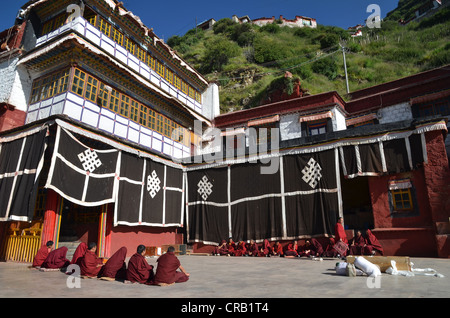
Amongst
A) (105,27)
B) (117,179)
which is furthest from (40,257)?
(105,27)

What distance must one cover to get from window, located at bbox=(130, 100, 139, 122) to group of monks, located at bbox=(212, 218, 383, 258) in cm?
661

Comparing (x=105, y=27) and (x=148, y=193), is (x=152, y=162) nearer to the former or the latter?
(x=148, y=193)

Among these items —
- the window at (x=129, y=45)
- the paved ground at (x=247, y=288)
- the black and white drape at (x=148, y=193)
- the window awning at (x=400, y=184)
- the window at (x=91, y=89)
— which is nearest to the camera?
the paved ground at (x=247, y=288)

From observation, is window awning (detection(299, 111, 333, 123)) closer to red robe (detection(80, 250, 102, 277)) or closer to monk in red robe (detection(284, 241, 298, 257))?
monk in red robe (detection(284, 241, 298, 257))

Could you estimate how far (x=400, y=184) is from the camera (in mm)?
10133

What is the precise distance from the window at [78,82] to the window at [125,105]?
6.12 ft

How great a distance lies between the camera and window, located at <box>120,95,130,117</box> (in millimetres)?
12284

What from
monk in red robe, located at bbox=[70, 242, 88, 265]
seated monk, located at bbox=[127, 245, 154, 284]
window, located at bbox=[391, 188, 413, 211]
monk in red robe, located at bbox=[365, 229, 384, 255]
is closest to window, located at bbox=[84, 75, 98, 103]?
monk in red robe, located at bbox=[70, 242, 88, 265]

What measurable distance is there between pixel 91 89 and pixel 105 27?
328cm

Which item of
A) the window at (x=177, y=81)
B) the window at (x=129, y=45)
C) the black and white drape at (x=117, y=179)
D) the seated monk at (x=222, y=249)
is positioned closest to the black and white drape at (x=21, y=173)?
the black and white drape at (x=117, y=179)

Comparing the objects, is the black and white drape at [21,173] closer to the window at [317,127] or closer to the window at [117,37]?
the window at [117,37]

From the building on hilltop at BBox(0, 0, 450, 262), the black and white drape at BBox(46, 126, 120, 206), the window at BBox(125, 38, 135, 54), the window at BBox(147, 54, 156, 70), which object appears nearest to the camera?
the black and white drape at BBox(46, 126, 120, 206)

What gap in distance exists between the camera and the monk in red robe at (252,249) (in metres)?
11.6

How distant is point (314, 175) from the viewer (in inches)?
453
